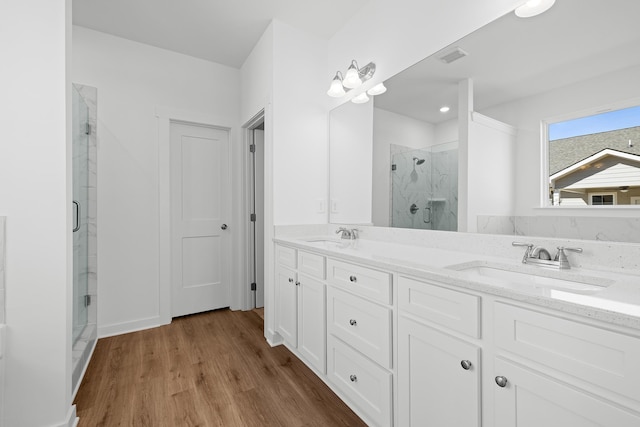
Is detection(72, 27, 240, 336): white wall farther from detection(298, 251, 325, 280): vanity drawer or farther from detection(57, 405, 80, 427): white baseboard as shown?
detection(298, 251, 325, 280): vanity drawer

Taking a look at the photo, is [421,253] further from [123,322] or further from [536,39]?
[123,322]

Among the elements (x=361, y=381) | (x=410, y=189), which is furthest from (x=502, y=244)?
(x=361, y=381)

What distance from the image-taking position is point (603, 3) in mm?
1075

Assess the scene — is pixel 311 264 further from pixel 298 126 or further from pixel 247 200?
pixel 247 200

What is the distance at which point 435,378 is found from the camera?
3.51 ft

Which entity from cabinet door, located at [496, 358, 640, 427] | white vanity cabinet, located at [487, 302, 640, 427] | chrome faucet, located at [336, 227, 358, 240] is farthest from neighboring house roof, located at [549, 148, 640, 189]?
chrome faucet, located at [336, 227, 358, 240]

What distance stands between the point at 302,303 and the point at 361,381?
660 mm

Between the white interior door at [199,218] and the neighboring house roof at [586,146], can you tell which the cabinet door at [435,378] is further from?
the white interior door at [199,218]

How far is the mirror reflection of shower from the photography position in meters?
1.66

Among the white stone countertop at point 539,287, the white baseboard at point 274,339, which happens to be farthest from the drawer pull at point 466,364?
the white baseboard at point 274,339

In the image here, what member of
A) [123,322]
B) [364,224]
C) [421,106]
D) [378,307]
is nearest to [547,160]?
[421,106]

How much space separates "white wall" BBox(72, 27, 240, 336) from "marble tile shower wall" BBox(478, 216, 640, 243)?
9.17 ft

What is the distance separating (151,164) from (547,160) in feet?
9.79

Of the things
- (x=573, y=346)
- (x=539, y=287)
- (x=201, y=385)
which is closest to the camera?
(x=573, y=346)
